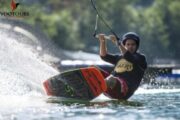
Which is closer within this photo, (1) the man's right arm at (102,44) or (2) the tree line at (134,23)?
(1) the man's right arm at (102,44)

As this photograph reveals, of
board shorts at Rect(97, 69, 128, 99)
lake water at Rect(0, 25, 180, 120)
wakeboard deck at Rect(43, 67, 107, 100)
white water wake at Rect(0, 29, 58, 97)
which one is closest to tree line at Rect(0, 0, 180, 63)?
white water wake at Rect(0, 29, 58, 97)

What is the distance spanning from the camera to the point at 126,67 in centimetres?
2123

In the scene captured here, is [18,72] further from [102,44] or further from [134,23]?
[134,23]

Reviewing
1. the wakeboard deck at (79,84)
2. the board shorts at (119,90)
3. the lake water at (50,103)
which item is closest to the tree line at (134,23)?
the lake water at (50,103)

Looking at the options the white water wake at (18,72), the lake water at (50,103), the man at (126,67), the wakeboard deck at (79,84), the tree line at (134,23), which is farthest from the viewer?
the tree line at (134,23)

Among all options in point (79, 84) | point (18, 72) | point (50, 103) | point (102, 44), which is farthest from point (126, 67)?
point (18, 72)

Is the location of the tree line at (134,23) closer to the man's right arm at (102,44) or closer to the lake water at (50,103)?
the lake water at (50,103)

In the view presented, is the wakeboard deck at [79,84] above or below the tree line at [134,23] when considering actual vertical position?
below

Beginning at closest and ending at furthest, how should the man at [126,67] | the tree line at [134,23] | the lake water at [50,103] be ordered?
the lake water at [50,103], the man at [126,67], the tree line at [134,23]

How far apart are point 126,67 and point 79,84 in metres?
1.53

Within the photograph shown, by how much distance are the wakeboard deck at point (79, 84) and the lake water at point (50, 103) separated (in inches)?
13.5

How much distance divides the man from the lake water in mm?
397

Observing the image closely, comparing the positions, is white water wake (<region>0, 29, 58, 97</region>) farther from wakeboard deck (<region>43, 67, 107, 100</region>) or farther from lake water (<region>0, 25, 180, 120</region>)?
wakeboard deck (<region>43, 67, 107, 100</region>)

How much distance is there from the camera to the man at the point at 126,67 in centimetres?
2111
